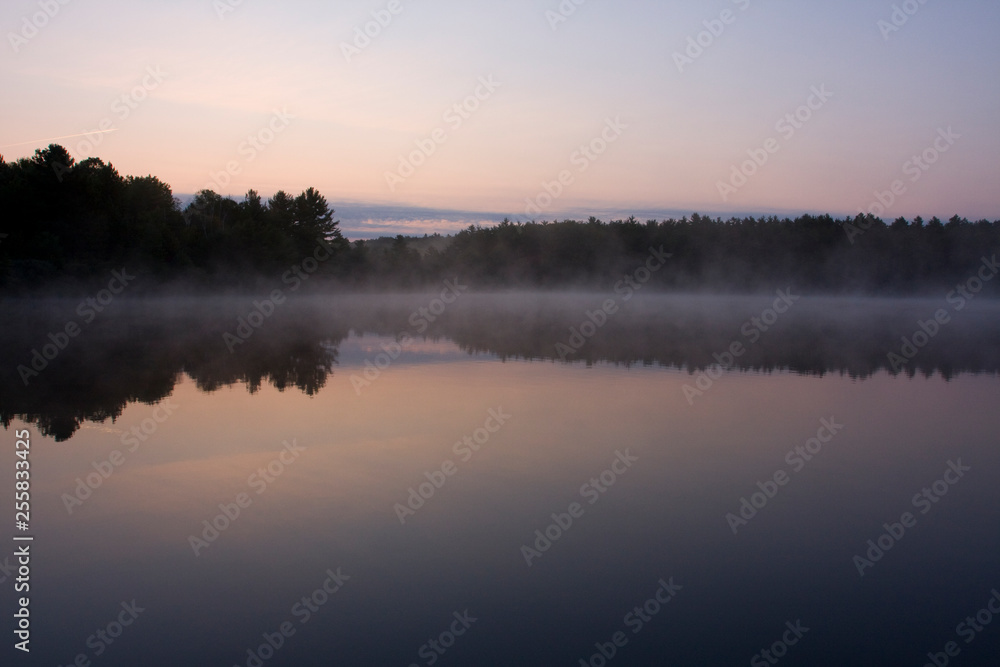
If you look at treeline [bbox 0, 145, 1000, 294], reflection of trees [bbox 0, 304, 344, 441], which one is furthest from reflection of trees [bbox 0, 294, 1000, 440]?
treeline [bbox 0, 145, 1000, 294]

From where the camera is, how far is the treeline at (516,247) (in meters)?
48.2

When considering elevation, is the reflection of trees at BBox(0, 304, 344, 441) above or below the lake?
below

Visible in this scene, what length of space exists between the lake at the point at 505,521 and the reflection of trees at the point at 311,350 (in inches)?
9.2

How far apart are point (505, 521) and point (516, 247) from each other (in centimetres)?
8155

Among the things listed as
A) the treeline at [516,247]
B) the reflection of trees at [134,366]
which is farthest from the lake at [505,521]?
the treeline at [516,247]

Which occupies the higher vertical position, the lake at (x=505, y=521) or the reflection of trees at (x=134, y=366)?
the lake at (x=505, y=521)

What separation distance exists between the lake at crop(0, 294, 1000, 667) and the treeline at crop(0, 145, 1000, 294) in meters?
39.0

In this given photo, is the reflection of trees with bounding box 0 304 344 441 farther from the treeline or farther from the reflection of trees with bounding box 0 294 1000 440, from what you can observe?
the treeline

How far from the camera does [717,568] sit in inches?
203

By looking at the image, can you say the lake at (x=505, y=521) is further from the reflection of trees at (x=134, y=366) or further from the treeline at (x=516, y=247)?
the treeline at (x=516, y=247)

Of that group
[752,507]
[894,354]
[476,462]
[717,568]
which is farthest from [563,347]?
[717,568]

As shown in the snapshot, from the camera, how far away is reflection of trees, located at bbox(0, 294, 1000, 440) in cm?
1220

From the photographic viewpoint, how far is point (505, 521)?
19.6 feet

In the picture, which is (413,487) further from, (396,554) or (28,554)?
(28,554)
